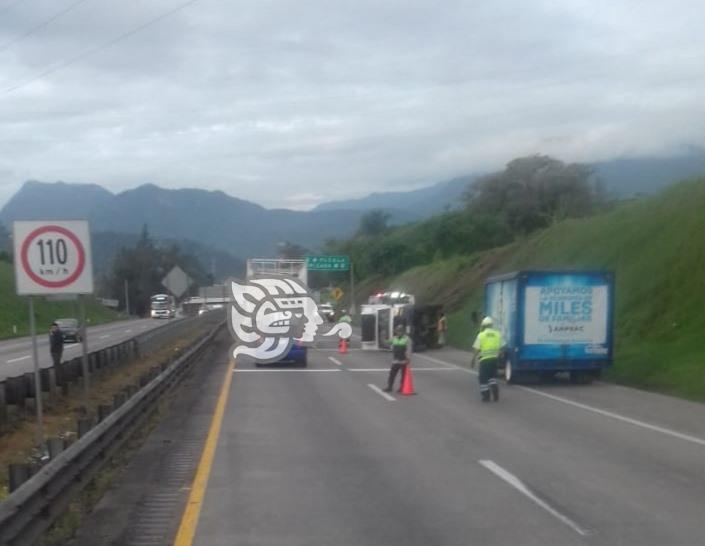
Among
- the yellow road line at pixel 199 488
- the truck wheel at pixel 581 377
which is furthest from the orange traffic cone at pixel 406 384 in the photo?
the truck wheel at pixel 581 377

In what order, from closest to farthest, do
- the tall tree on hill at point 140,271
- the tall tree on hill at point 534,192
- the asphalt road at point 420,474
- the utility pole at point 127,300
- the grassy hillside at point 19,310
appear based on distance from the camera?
the asphalt road at point 420,474 < the grassy hillside at point 19,310 < the tall tree on hill at point 140,271 < the utility pole at point 127,300 < the tall tree on hill at point 534,192

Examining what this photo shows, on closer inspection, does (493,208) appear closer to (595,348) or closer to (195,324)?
(195,324)

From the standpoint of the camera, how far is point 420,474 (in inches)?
519

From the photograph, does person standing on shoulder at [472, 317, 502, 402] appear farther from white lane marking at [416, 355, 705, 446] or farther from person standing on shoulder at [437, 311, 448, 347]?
person standing on shoulder at [437, 311, 448, 347]

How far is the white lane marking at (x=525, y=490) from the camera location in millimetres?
10070

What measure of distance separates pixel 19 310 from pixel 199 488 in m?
68.5

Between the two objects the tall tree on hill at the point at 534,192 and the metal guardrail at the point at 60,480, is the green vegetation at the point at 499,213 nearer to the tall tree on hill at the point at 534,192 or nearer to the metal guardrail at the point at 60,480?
the tall tree on hill at the point at 534,192

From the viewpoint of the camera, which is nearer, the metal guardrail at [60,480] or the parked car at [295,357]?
the metal guardrail at [60,480]

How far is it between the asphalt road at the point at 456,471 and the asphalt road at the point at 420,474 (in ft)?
0.08

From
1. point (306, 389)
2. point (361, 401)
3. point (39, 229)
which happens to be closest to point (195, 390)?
point (306, 389)

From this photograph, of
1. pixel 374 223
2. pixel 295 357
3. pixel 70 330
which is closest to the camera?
pixel 295 357

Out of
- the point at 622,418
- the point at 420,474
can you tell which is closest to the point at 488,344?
the point at 622,418

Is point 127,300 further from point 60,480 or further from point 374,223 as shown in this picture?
point 60,480

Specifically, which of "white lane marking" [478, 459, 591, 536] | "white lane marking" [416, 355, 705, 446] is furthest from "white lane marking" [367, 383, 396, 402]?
"white lane marking" [478, 459, 591, 536]
